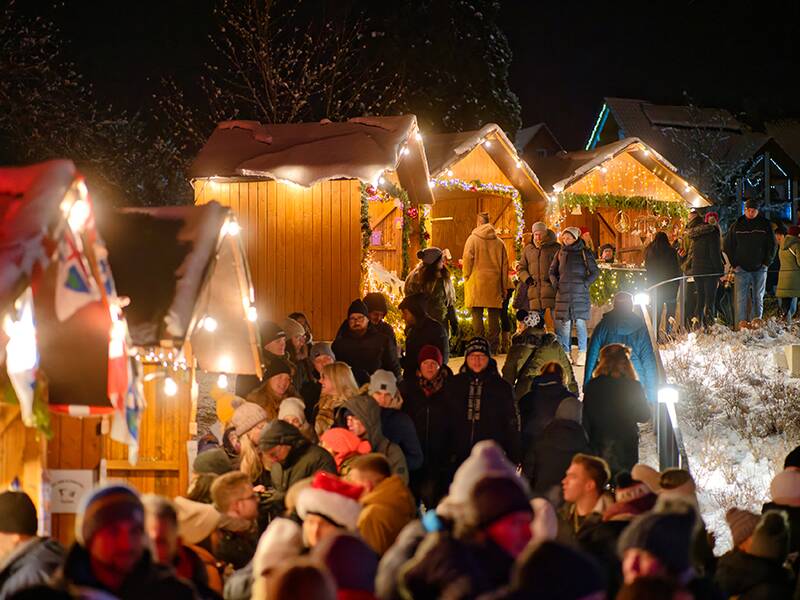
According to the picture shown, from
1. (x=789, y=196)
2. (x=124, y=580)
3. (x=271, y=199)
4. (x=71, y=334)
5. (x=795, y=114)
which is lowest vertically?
(x=124, y=580)

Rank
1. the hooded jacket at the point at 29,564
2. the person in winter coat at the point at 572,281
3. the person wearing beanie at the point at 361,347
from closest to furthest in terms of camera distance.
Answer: the hooded jacket at the point at 29,564 → the person wearing beanie at the point at 361,347 → the person in winter coat at the point at 572,281

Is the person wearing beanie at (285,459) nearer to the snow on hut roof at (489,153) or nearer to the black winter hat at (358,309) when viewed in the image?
the black winter hat at (358,309)

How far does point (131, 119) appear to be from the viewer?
42.2 m

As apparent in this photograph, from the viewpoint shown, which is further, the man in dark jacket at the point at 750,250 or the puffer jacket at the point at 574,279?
the man in dark jacket at the point at 750,250

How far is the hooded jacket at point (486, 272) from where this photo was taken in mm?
17000

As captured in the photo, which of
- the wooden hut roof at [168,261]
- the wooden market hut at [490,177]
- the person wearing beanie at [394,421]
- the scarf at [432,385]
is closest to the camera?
the wooden hut roof at [168,261]

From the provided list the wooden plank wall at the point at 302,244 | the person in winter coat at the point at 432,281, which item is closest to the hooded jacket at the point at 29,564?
the person in winter coat at the point at 432,281

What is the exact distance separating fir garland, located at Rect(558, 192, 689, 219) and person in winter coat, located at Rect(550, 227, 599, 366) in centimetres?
1116

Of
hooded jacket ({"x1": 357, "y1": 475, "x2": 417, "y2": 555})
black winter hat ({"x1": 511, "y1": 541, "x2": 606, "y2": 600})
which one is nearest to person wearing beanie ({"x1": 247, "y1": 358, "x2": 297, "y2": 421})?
hooded jacket ({"x1": 357, "y1": 475, "x2": 417, "y2": 555})

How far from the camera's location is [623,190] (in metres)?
27.8

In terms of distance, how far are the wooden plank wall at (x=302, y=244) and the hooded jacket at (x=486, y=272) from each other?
191 centimetres

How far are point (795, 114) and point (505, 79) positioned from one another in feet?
77.8

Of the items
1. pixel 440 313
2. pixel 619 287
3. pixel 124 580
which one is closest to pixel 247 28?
pixel 619 287

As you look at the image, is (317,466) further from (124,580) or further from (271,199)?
(271,199)
